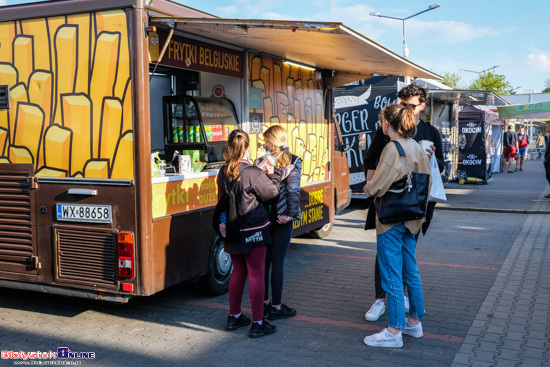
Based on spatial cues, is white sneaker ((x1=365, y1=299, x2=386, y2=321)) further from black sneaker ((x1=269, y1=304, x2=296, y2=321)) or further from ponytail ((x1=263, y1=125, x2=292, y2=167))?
ponytail ((x1=263, y1=125, x2=292, y2=167))

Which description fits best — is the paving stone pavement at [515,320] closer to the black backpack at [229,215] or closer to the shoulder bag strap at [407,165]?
the shoulder bag strap at [407,165]

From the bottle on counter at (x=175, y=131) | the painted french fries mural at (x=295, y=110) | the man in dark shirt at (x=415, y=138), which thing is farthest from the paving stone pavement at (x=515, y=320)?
the bottle on counter at (x=175, y=131)

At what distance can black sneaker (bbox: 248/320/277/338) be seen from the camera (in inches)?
180

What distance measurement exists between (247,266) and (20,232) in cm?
211

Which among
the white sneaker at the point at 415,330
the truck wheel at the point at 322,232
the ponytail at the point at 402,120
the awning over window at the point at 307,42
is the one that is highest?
the awning over window at the point at 307,42

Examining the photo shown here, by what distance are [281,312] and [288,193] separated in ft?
3.62

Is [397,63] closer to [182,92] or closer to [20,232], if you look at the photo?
[182,92]

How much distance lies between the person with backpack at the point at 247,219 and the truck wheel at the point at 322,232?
4.30 meters

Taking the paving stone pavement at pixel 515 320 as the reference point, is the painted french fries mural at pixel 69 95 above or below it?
above

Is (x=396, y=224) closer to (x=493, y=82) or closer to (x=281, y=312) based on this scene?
(x=281, y=312)

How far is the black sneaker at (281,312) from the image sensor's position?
199 inches

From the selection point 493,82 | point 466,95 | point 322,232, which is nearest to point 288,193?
point 322,232

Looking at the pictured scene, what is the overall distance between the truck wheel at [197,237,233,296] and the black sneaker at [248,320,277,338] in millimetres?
1083

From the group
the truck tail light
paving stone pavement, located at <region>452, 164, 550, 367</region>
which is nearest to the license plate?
the truck tail light
